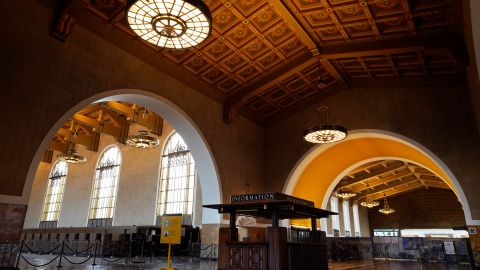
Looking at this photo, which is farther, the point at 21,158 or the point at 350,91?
the point at 350,91

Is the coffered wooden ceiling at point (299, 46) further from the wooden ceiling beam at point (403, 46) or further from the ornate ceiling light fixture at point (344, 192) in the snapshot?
the ornate ceiling light fixture at point (344, 192)

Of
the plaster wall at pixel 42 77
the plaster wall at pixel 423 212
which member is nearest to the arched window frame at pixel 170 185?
the plaster wall at pixel 42 77

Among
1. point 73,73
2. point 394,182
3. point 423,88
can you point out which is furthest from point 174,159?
point 394,182

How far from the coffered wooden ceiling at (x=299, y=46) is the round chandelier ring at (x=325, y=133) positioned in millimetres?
1457

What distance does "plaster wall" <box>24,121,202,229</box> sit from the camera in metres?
18.7

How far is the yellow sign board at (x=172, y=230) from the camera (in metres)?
6.96

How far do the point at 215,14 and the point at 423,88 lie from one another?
7.99m

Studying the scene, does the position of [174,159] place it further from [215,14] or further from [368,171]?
[368,171]

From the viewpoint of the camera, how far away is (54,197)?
2434 centimetres

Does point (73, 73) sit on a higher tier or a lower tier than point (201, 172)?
higher

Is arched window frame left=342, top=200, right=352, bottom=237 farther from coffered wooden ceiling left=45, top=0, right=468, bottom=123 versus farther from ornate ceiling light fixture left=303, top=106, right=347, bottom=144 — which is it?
ornate ceiling light fixture left=303, top=106, right=347, bottom=144

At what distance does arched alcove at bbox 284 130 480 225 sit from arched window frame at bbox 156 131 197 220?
579cm

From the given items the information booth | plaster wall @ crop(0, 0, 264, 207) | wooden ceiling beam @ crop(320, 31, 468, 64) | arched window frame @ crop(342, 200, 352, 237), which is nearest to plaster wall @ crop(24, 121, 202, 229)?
the information booth

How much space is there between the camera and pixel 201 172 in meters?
12.5
